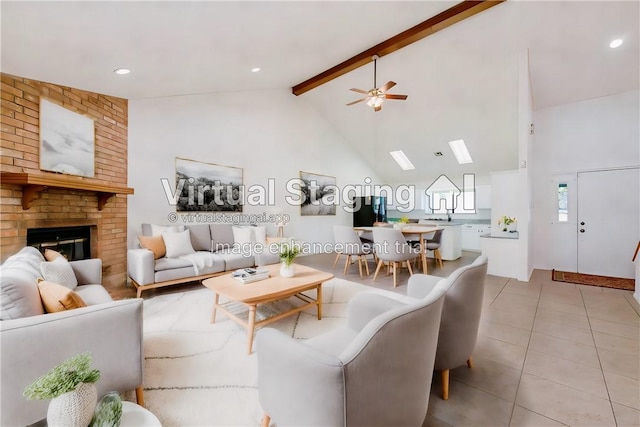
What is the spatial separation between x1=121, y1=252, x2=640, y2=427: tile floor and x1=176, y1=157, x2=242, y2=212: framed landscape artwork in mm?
1679

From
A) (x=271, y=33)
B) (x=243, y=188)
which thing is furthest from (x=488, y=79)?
(x=243, y=188)

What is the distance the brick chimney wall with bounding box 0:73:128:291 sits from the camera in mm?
2375

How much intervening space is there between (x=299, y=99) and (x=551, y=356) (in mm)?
6205

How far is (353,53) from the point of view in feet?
14.9

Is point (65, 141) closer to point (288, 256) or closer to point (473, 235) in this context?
point (288, 256)

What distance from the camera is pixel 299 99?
6266 millimetres

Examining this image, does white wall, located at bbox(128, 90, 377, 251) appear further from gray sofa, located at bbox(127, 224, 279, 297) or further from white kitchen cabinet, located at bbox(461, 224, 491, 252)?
white kitchen cabinet, located at bbox(461, 224, 491, 252)

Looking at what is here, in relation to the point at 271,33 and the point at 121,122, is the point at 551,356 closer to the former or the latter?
the point at 271,33

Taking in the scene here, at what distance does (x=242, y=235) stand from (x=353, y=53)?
12.3ft

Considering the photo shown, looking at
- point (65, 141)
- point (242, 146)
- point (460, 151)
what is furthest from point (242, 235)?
point (460, 151)

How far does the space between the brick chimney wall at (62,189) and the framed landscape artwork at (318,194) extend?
11.8 feet

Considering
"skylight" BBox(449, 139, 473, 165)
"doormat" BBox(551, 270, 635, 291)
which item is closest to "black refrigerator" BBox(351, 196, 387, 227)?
"skylight" BBox(449, 139, 473, 165)

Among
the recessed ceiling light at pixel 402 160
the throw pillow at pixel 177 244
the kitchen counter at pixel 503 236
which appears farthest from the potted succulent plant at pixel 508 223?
the throw pillow at pixel 177 244

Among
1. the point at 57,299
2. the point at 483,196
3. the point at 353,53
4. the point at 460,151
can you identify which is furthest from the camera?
the point at 483,196
